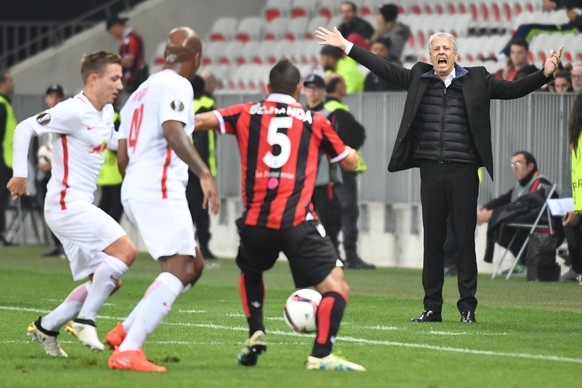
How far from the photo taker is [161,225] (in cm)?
903

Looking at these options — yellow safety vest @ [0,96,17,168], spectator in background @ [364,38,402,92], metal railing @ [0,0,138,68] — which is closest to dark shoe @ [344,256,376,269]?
spectator in background @ [364,38,402,92]

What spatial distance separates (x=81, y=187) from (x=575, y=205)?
6545 mm

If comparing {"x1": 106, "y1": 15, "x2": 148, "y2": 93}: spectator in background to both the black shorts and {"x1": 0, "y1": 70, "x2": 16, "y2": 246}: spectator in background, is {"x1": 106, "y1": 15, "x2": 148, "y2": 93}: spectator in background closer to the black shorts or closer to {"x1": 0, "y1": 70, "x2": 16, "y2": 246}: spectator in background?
{"x1": 0, "y1": 70, "x2": 16, "y2": 246}: spectator in background

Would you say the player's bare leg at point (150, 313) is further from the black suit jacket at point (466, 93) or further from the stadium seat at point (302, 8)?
the stadium seat at point (302, 8)

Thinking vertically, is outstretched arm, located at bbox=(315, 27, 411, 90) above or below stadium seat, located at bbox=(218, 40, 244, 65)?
below

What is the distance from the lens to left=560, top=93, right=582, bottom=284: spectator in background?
49.1ft

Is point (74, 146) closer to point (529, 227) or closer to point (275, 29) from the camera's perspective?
point (529, 227)

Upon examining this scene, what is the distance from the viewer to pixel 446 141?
1241cm

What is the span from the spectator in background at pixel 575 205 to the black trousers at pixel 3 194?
29.0ft

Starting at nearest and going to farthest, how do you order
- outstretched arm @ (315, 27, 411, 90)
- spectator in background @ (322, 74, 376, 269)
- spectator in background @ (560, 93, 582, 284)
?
outstretched arm @ (315, 27, 411, 90)
spectator in background @ (560, 93, 582, 284)
spectator in background @ (322, 74, 376, 269)

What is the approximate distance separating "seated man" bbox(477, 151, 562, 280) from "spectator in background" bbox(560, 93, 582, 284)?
298mm

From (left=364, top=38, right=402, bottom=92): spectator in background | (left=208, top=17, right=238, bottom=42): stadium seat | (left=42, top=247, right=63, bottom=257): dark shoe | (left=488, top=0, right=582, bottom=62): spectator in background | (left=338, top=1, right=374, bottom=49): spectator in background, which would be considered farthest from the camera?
(left=208, top=17, right=238, bottom=42): stadium seat

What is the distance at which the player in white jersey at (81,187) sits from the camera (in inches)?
390

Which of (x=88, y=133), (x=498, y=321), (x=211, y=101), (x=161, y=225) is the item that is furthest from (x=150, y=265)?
(x=161, y=225)
